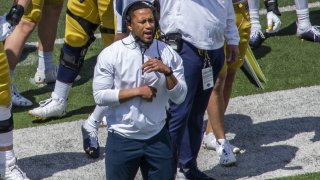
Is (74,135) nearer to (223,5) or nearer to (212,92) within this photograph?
(212,92)

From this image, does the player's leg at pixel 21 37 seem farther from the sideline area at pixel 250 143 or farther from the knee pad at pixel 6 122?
the knee pad at pixel 6 122

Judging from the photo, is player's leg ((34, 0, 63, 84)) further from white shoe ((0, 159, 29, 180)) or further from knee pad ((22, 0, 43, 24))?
white shoe ((0, 159, 29, 180))

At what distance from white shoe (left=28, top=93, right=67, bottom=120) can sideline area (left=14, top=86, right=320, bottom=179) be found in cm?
14

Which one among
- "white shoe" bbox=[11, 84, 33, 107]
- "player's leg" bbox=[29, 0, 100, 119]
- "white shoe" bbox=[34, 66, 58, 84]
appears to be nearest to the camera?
"player's leg" bbox=[29, 0, 100, 119]

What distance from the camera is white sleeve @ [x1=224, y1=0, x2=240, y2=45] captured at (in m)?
6.84

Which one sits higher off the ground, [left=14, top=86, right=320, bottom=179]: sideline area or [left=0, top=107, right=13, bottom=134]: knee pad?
[left=0, top=107, right=13, bottom=134]: knee pad

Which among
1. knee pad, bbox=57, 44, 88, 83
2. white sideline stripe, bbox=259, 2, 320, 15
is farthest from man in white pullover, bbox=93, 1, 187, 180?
white sideline stripe, bbox=259, 2, 320, 15

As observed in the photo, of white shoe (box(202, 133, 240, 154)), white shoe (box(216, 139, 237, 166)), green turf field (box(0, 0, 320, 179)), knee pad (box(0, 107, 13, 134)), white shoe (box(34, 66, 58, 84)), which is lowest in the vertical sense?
green turf field (box(0, 0, 320, 179))

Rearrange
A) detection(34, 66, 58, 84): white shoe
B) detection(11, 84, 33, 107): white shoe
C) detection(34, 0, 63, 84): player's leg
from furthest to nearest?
1. detection(34, 66, 58, 84): white shoe
2. detection(34, 0, 63, 84): player's leg
3. detection(11, 84, 33, 107): white shoe

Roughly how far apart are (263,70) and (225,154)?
7.23 ft

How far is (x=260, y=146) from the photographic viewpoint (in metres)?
7.58

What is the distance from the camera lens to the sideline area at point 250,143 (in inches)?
280

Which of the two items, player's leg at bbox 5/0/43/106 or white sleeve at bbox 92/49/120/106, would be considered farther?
player's leg at bbox 5/0/43/106

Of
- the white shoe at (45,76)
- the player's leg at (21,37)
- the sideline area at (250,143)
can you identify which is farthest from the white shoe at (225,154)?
the white shoe at (45,76)
